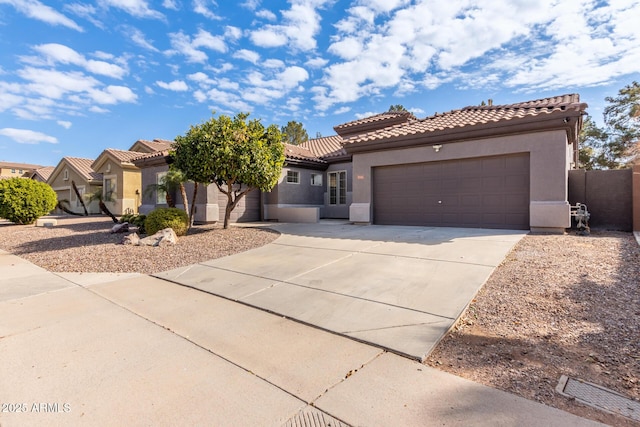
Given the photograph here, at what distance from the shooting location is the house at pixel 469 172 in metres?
9.98

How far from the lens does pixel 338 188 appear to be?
1867 centimetres

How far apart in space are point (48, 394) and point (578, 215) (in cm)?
1276

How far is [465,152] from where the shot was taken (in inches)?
449

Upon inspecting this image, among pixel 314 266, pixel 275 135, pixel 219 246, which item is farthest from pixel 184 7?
pixel 314 266

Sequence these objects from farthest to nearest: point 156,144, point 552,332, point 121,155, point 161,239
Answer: point 156,144 → point 121,155 → point 161,239 → point 552,332

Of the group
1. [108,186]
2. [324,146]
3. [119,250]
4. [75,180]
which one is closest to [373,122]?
[324,146]

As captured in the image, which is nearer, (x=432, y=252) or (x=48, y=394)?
(x=48, y=394)

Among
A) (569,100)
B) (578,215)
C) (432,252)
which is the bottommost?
(432,252)

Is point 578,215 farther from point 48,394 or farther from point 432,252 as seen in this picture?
point 48,394

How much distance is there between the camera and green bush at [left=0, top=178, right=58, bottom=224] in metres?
15.9

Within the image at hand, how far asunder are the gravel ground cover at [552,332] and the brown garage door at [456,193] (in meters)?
4.76

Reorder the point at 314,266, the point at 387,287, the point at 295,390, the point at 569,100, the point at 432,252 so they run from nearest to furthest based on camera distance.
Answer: the point at 295,390
the point at 387,287
the point at 314,266
the point at 432,252
the point at 569,100

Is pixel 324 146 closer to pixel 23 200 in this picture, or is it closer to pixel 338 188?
pixel 338 188

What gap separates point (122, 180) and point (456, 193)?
892 inches
